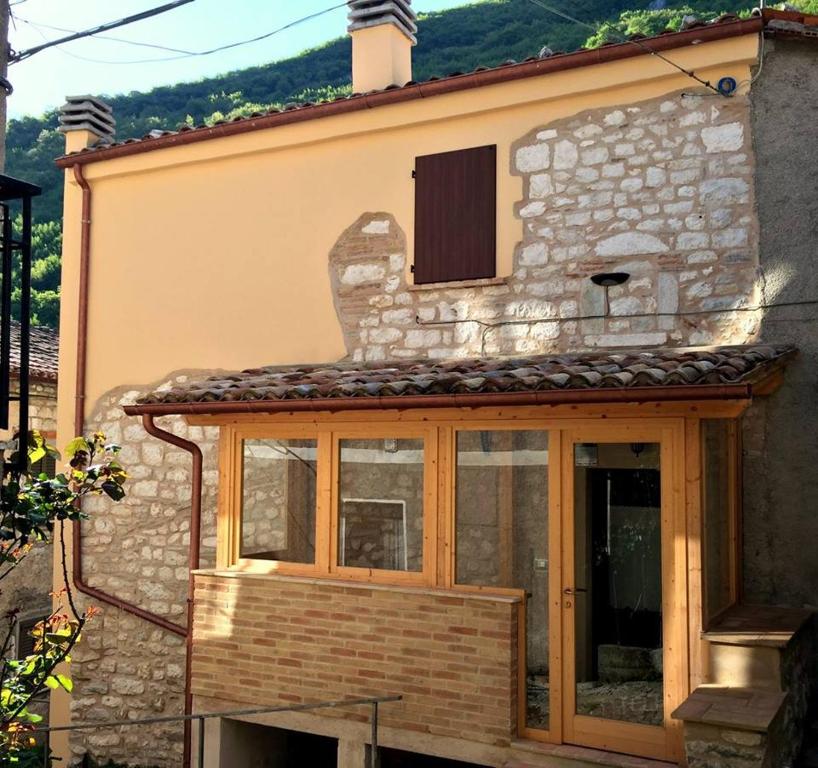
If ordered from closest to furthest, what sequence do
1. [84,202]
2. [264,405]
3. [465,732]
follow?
[465,732] < [264,405] < [84,202]

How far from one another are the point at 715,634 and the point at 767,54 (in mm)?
4684

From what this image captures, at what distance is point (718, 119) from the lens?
25.8 ft

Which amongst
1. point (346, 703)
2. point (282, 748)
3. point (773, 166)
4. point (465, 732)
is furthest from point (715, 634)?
point (282, 748)

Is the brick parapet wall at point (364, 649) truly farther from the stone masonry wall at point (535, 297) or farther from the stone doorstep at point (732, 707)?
the stone doorstep at point (732, 707)

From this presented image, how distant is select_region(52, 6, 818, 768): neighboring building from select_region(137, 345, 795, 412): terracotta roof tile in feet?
0.10

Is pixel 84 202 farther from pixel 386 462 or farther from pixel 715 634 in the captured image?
pixel 715 634

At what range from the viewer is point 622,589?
20.6 feet

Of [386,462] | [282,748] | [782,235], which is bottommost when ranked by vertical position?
[282,748]

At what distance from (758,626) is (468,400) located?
2402 millimetres

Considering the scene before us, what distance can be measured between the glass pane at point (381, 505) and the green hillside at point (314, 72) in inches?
821

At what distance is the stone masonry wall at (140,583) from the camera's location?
9.88 m

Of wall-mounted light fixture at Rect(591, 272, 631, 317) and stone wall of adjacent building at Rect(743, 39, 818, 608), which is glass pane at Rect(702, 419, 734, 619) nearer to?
stone wall of adjacent building at Rect(743, 39, 818, 608)

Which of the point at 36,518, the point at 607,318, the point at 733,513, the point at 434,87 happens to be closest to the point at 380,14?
the point at 434,87

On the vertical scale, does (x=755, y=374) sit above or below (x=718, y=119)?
below
